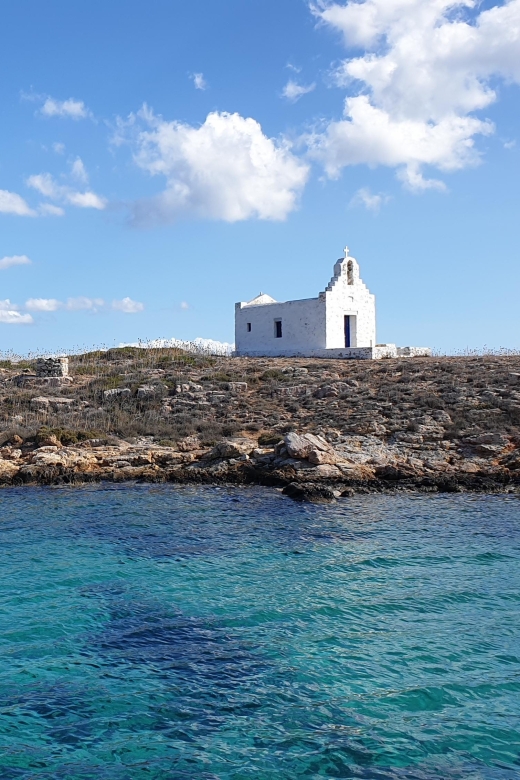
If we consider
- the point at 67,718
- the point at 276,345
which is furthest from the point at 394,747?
the point at 276,345

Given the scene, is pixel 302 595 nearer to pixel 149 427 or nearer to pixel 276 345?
pixel 149 427

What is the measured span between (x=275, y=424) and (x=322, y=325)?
17353mm

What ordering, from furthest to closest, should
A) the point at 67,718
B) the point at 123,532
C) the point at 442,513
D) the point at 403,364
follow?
the point at 403,364
the point at 442,513
the point at 123,532
the point at 67,718

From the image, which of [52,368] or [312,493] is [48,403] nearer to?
[52,368]

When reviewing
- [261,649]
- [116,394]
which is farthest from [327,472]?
[116,394]

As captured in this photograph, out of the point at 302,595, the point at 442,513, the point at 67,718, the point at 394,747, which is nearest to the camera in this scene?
the point at 394,747

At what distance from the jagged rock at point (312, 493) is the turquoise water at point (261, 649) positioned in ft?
8.43

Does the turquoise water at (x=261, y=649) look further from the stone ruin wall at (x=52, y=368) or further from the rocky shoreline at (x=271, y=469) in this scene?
the stone ruin wall at (x=52, y=368)

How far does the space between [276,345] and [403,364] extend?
1211 centimetres

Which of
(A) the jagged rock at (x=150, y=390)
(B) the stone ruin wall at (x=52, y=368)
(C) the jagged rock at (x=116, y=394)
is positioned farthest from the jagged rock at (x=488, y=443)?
(B) the stone ruin wall at (x=52, y=368)

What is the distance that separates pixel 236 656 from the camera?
8.91 meters

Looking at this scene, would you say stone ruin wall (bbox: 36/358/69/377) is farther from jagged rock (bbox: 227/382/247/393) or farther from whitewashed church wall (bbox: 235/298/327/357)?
whitewashed church wall (bbox: 235/298/327/357)

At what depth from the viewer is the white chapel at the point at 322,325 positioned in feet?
144

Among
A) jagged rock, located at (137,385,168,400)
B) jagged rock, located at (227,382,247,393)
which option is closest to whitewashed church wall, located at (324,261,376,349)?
jagged rock, located at (227,382,247,393)
